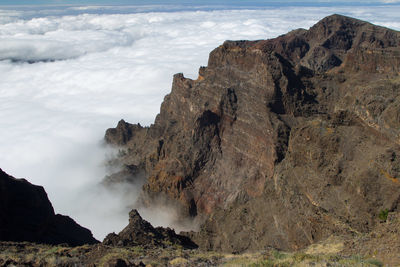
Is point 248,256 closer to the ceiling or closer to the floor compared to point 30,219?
closer to the ceiling

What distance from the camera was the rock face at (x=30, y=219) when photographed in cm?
2705

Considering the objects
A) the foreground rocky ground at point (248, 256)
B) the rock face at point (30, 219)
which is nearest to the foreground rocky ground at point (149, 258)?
the foreground rocky ground at point (248, 256)

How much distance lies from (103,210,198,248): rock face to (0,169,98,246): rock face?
9.65 feet

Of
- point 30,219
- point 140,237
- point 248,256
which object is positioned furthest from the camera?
point 140,237

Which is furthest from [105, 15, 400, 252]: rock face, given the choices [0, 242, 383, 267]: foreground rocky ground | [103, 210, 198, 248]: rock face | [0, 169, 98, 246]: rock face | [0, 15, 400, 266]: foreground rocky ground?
[0, 169, 98, 246]: rock face

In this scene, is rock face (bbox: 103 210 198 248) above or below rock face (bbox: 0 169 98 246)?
below

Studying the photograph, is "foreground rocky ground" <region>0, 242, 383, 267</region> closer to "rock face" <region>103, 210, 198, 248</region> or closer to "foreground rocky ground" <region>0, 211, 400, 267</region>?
"foreground rocky ground" <region>0, 211, 400, 267</region>

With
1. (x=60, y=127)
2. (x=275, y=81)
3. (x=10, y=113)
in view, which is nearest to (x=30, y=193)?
(x=275, y=81)

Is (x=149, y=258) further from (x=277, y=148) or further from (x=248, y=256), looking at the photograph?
(x=277, y=148)

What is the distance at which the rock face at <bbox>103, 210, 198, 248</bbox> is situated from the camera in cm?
2798

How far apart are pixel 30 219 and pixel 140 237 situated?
30.1 feet

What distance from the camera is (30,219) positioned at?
28.8 m

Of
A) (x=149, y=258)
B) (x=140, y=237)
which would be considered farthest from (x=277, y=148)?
(x=149, y=258)

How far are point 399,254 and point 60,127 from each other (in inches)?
6548
